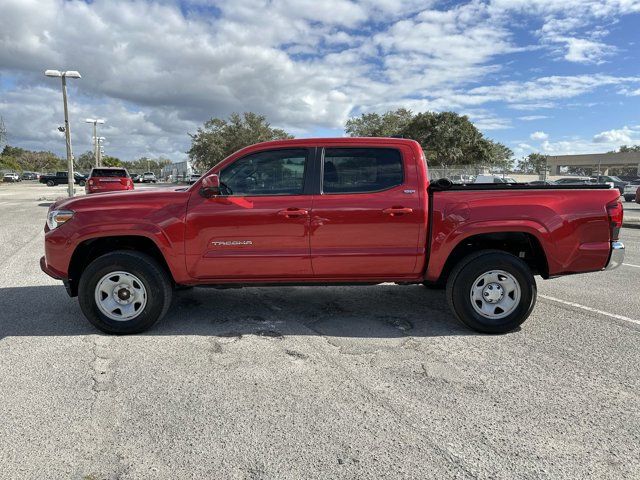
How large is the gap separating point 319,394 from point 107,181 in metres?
18.0

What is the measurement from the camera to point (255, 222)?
435cm

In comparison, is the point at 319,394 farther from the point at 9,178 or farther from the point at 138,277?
the point at 9,178

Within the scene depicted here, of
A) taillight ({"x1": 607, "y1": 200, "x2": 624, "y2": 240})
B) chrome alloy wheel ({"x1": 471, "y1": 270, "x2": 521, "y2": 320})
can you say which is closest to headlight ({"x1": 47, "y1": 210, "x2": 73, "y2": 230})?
chrome alloy wheel ({"x1": 471, "y1": 270, "x2": 521, "y2": 320})

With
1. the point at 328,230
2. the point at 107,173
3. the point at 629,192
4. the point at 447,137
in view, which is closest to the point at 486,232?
the point at 328,230

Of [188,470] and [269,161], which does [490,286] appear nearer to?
[269,161]

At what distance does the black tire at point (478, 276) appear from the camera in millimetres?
4406

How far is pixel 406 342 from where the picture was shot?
168 inches

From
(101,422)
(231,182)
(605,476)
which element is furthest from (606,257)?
(101,422)

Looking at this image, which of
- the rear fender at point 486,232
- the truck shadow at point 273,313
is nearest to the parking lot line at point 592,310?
the rear fender at point 486,232

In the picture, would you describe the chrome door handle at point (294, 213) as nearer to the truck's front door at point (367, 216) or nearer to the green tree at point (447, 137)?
the truck's front door at point (367, 216)

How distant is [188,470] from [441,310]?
3539 mm

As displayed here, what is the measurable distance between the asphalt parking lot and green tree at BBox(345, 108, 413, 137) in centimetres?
5491

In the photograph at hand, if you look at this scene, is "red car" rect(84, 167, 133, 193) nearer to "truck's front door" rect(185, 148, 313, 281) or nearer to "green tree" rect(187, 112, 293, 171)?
"truck's front door" rect(185, 148, 313, 281)

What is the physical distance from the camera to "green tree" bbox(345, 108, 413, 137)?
5837 centimetres
